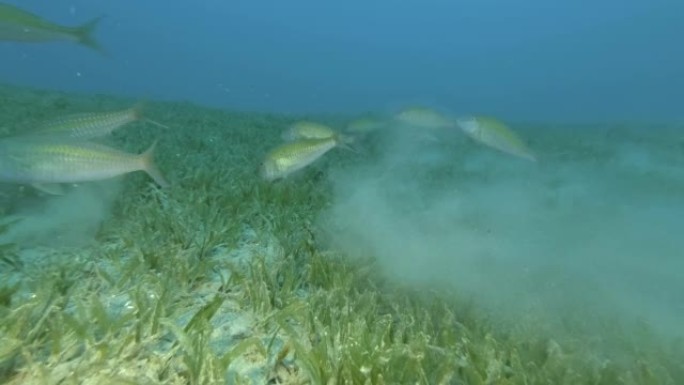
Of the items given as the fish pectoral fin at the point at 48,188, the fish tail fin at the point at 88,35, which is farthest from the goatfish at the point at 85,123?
the fish tail fin at the point at 88,35

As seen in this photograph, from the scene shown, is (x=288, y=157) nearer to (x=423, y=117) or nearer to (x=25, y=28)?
(x=25, y=28)

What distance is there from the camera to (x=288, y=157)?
6078mm

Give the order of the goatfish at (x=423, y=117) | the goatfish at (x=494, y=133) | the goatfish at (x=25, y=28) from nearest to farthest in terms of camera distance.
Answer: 1. the goatfish at (x=25, y=28)
2. the goatfish at (x=494, y=133)
3. the goatfish at (x=423, y=117)

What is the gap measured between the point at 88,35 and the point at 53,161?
6.97ft

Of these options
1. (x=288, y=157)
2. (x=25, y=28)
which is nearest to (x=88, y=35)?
(x=25, y=28)

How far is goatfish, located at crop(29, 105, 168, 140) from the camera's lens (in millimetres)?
4959

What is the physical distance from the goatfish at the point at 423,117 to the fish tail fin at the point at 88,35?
17.4 feet

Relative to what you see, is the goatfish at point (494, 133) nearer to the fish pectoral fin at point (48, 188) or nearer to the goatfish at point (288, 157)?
the goatfish at point (288, 157)

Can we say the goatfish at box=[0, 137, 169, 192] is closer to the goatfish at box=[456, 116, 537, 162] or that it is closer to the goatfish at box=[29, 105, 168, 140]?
the goatfish at box=[29, 105, 168, 140]

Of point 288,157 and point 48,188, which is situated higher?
point 48,188

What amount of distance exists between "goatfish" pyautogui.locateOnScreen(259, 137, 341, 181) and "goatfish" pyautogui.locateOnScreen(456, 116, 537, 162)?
80.0 inches

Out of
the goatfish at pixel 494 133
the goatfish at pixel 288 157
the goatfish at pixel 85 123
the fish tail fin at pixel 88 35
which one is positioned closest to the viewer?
the goatfish at pixel 85 123

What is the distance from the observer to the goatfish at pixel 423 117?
9180 millimetres

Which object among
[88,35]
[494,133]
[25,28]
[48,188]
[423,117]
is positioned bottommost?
[423,117]
